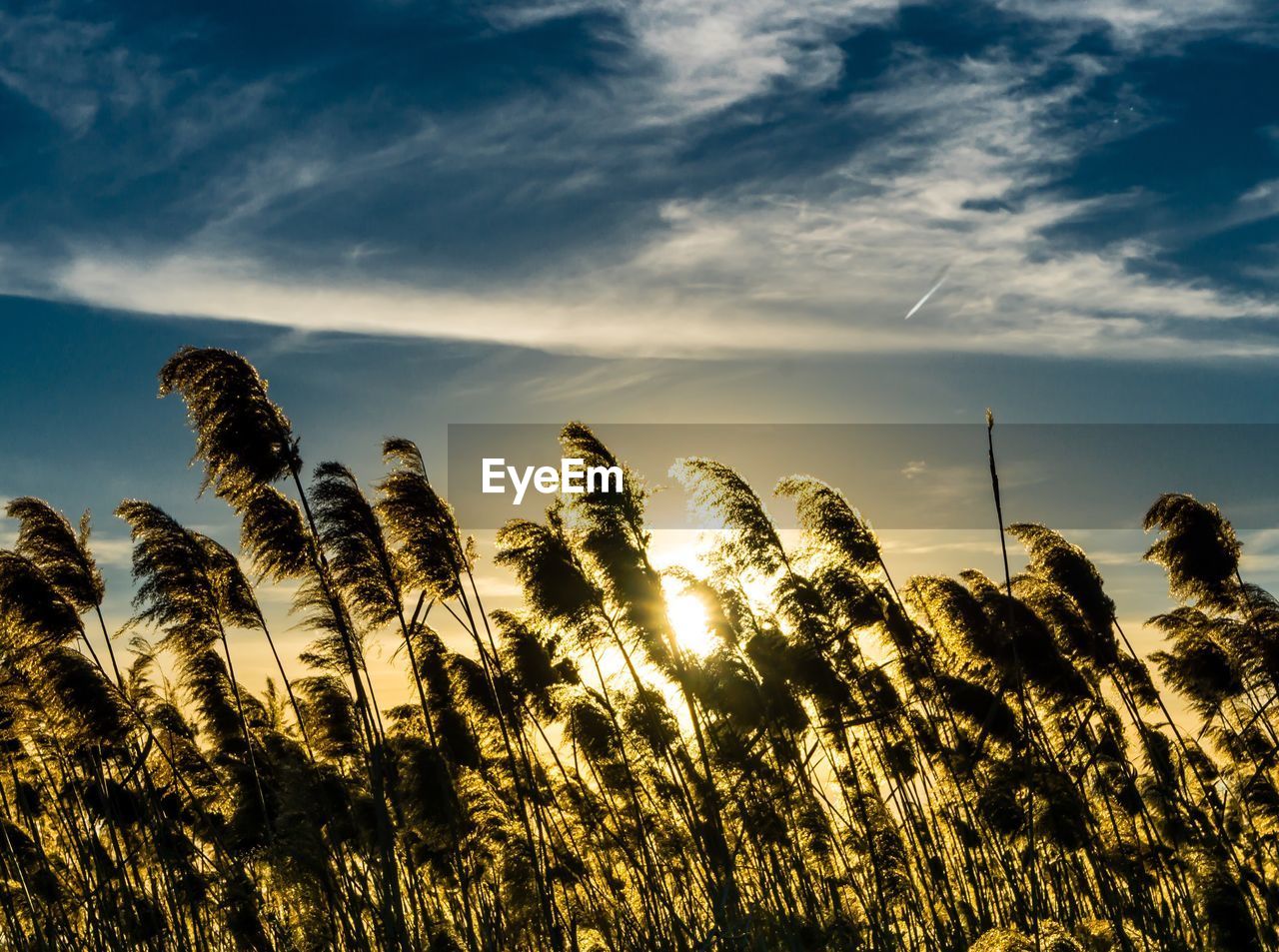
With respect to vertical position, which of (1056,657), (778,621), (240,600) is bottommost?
(1056,657)

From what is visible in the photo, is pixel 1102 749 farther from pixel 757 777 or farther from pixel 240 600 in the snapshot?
pixel 240 600

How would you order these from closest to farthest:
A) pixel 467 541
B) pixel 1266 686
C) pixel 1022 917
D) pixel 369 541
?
pixel 1022 917, pixel 369 541, pixel 467 541, pixel 1266 686

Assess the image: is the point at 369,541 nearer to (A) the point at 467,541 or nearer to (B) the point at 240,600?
(A) the point at 467,541

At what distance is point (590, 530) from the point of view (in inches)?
290

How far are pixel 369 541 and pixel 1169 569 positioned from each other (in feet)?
23.9

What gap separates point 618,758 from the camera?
8.77 m

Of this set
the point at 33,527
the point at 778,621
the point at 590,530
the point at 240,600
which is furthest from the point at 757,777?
the point at 33,527

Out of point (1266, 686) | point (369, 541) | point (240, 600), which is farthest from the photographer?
point (1266, 686)

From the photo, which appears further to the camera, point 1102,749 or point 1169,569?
point 1169,569

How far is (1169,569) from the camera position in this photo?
9.48 meters

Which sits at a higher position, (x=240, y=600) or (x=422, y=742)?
(x=240, y=600)

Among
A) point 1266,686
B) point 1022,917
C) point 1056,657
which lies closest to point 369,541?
point 1022,917

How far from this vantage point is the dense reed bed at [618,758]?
6.46 m

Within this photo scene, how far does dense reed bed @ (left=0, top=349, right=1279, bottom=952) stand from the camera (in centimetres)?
646
